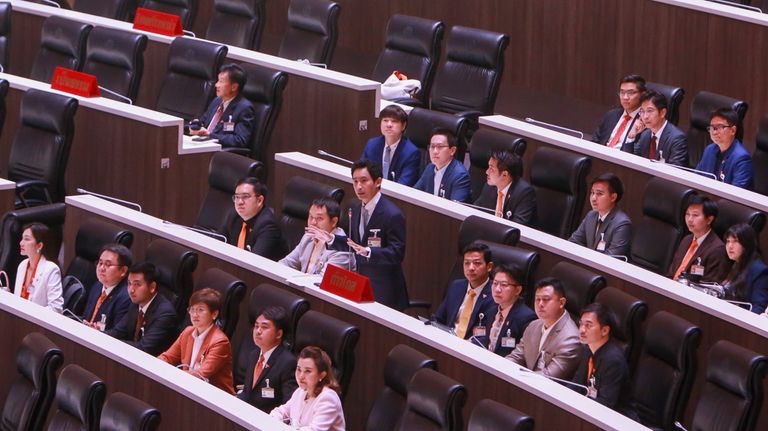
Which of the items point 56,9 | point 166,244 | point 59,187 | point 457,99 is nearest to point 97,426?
point 166,244

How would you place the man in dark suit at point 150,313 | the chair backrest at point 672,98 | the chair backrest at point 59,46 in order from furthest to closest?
the chair backrest at point 59,46 < the chair backrest at point 672,98 < the man in dark suit at point 150,313

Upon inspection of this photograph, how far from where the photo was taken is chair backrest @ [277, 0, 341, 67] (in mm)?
6992

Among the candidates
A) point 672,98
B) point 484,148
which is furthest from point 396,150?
point 672,98

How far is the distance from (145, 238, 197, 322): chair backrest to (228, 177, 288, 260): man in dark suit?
392 mm

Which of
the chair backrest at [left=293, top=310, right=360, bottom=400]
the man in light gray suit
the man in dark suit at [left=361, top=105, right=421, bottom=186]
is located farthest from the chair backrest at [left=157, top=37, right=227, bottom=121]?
the chair backrest at [left=293, top=310, right=360, bottom=400]

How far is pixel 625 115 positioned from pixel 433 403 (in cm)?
248

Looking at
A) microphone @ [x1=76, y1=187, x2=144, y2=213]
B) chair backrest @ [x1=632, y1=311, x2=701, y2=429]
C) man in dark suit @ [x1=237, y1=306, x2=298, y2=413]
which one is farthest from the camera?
microphone @ [x1=76, y1=187, x2=144, y2=213]

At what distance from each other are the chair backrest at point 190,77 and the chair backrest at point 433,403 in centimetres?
283

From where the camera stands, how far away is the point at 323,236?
5.15m

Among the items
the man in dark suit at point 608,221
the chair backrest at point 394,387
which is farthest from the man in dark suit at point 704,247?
the chair backrest at point 394,387

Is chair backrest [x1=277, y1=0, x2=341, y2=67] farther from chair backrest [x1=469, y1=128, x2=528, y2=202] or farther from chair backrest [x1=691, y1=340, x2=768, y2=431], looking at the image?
chair backrest [x1=691, y1=340, x2=768, y2=431]

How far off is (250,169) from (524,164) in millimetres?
1085

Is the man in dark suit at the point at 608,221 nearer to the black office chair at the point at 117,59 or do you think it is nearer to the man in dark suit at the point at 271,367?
the man in dark suit at the point at 271,367

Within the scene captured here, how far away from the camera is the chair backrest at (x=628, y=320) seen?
14.3 feet
